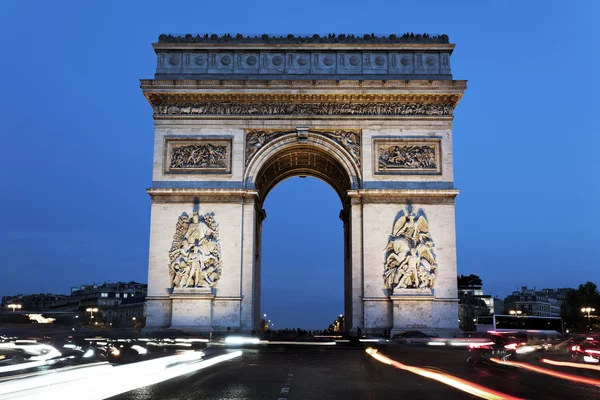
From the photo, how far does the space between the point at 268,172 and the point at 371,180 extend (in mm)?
7044

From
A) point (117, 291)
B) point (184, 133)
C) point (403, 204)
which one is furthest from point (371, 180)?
point (117, 291)

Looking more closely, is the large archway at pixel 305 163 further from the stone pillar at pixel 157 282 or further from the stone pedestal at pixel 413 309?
the stone pillar at pixel 157 282

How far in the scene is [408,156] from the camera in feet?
112

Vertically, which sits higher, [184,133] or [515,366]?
[184,133]

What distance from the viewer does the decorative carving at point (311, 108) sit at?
34.6m

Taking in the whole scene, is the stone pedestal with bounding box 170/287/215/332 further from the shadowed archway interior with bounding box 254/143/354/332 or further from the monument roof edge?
the monument roof edge

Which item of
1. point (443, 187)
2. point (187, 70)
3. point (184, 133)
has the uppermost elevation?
point (187, 70)

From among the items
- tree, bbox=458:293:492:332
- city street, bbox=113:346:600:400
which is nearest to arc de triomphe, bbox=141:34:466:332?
city street, bbox=113:346:600:400

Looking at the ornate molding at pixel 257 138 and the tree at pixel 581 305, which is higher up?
the ornate molding at pixel 257 138

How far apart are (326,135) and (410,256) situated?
725 centimetres

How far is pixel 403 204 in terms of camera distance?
3381 cm

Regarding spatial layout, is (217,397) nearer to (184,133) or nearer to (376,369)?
(376,369)

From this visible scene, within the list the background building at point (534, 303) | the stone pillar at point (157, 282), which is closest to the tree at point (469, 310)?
the background building at point (534, 303)

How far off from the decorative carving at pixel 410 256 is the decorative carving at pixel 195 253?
26.8 ft
